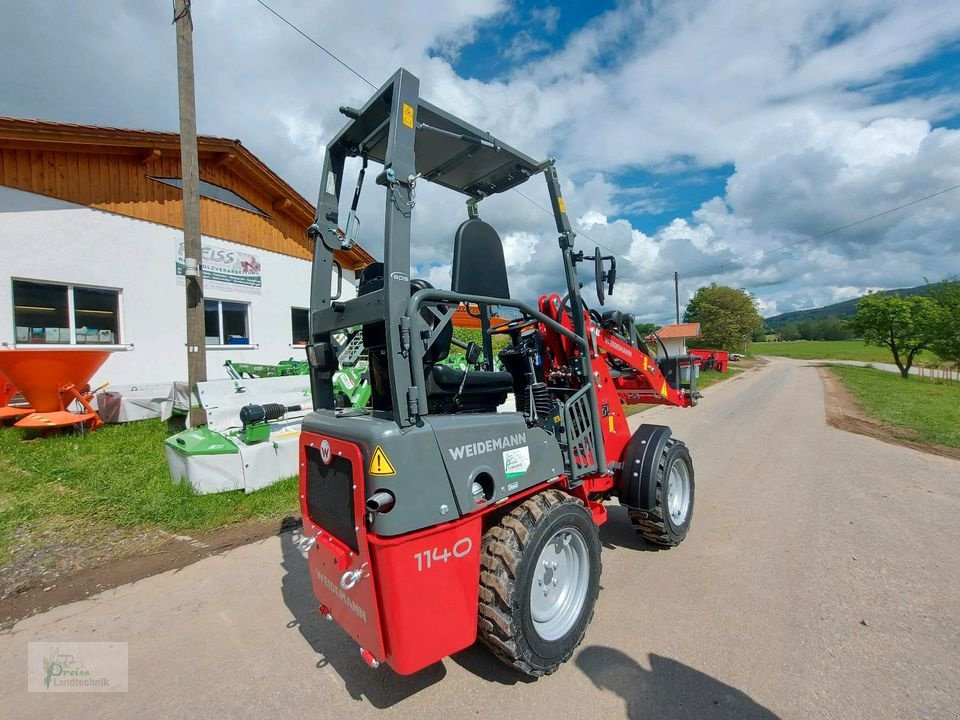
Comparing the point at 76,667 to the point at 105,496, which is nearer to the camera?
the point at 76,667

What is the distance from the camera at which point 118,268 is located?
363 inches

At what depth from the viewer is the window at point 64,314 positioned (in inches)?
317

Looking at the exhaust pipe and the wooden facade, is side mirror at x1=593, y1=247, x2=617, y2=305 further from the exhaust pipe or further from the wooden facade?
the wooden facade

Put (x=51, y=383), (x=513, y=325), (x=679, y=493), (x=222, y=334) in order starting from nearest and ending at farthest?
(x=513, y=325), (x=679, y=493), (x=51, y=383), (x=222, y=334)

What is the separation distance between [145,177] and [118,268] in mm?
2045

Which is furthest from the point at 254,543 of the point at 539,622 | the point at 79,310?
the point at 79,310

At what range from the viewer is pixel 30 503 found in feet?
15.5

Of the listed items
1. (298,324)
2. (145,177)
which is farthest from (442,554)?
(298,324)

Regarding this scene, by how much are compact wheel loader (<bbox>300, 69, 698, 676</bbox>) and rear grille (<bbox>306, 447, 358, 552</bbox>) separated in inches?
0.5

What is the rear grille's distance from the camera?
2303 mm

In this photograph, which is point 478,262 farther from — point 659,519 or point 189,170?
point 189,170

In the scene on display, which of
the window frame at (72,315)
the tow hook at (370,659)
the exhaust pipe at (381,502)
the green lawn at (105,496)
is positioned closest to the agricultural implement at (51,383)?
the green lawn at (105,496)

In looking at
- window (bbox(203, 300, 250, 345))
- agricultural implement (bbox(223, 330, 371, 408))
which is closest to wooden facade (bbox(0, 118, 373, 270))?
window (bbox(203, 300, 250, 345))

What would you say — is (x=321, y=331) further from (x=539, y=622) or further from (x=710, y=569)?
(x=710, y=569)
